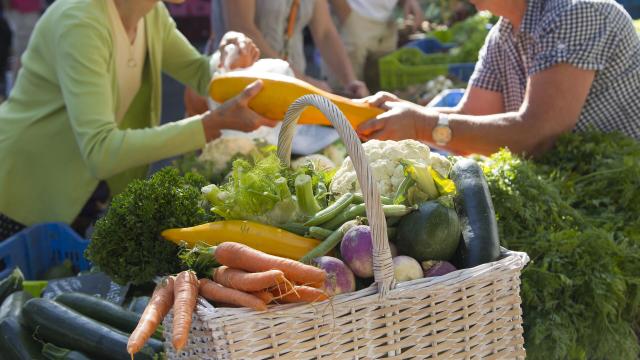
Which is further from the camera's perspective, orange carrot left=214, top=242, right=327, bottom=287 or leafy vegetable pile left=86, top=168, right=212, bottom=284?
leafy vegetable pile left=86, top=168, right=212, bottom=284

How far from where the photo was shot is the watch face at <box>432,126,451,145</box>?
9.30 feet

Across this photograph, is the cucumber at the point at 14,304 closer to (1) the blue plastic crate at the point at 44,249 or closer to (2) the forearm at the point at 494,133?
(1) the blue plastic crate at the point at 44,249

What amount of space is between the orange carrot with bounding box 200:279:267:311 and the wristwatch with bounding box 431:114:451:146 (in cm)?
143

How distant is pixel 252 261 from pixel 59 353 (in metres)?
0.94

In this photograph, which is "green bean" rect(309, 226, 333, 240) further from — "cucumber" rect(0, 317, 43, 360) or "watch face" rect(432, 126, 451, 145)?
"watch face" rect(432, 126, 451, 145)

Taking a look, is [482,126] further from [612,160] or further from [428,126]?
[612,160]

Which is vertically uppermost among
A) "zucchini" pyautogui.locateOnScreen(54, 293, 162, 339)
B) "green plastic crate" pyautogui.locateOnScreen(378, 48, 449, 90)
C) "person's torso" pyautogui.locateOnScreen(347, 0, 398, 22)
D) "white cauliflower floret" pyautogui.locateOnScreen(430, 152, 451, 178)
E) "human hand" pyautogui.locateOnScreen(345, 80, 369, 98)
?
"white cauliflower floret" pyautogui.locateOnScreen(430, 152, 451, 178)

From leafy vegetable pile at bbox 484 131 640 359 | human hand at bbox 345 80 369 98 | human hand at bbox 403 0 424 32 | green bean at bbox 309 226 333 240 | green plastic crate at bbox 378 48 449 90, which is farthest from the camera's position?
human hand at bbox 403 0 424 32

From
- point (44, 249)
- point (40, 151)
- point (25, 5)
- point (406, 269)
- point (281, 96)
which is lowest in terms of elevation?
point (25, 5)

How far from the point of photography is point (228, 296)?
1.57 metres

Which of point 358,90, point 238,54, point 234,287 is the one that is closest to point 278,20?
point 358,90

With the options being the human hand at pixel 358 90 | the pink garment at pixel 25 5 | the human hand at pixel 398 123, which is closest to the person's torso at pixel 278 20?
the human hand at pixel 358 90

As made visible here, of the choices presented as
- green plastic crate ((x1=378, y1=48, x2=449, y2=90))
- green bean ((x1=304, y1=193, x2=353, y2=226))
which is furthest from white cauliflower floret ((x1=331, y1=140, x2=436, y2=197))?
green plastic crate ((x1=378, y1=48, x2=449, y2=90))

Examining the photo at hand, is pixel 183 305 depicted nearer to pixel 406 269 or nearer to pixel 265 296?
pixel 265 296
